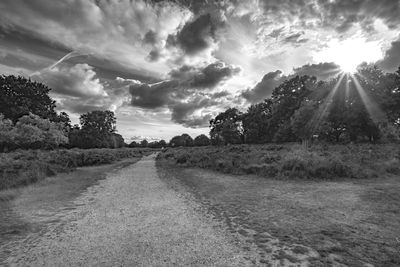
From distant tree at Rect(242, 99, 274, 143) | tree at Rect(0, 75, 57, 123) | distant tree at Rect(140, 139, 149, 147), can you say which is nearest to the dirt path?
tree at Rect(0, 75, 57, 123)

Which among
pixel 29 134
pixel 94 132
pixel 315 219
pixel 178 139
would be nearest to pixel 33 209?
pixel 315 219

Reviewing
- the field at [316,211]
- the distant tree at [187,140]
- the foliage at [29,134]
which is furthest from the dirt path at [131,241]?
the distant tree at [187,140]

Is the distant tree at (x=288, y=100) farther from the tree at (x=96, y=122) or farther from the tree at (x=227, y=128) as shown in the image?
the tree at (x=96, y=122)

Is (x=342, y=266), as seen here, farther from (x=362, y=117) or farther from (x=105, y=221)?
(x=362, y=117)

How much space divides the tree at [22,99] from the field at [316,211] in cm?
5399

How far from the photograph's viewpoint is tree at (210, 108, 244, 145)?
7725cm

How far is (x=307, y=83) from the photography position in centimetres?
4962

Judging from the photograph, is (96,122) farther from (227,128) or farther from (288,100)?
(288,100)

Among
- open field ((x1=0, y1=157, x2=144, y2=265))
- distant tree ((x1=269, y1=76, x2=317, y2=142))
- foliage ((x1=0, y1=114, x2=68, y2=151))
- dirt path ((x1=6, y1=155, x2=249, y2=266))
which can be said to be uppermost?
distant tree ((x1=269, y1=76, x2=317, y2=142))

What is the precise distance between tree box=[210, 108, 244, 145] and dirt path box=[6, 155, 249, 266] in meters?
70.7

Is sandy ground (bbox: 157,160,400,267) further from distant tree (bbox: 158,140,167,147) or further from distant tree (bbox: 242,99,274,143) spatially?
distant tree (bbox: 158,140,167,147)

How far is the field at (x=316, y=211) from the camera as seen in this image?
13.6 ft

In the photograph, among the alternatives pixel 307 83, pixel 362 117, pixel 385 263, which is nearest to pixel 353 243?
pixel 385 263

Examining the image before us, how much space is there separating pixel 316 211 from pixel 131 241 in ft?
17.8
